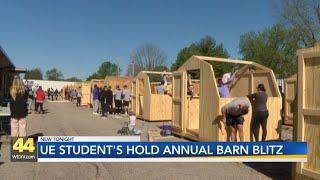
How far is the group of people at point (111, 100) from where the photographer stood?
88.4 ft

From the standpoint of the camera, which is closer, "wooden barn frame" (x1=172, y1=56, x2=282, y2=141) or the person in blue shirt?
"wooden barn frame" (x1=172, y1=56, x2=282, y2=141)

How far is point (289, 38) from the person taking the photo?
2072 inches

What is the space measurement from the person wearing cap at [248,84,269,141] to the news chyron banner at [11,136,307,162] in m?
5.08

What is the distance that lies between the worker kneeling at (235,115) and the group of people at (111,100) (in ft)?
48.5

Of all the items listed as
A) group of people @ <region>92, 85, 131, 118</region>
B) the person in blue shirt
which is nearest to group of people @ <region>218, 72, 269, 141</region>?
group of people @ <region>92, 85, 131, 118</region>

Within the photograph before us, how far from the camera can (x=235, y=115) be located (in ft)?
39.3

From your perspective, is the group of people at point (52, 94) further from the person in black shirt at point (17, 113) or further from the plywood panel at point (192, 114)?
the person in black shirt at point (17, 113)

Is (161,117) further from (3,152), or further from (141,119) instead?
(3,152)

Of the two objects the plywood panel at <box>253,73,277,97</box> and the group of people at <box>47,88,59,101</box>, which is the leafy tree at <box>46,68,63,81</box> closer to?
the group of people at <box>47,88,59,101</box>

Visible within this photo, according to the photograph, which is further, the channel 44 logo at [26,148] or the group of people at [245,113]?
the group of people at [245,113]

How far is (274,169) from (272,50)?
54.2 meters

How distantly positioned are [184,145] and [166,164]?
399cm

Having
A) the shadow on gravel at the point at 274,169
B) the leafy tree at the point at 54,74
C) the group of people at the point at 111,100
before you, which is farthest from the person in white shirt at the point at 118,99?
the leafy tree at the point at 54,74

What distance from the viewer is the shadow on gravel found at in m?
9.70
